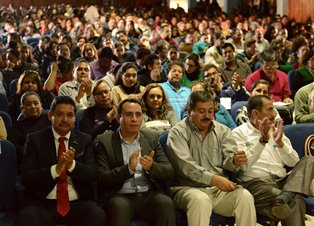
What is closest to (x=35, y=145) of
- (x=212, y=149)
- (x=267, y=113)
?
(x=212, y=149)

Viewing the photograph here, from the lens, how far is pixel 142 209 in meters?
3.54

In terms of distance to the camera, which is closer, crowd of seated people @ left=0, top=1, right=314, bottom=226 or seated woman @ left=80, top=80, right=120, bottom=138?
crowd of seated people @ left=0, top=1, right=314, bottom=226

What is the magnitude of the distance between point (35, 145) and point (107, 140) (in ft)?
1.45

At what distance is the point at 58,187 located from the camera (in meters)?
3.47

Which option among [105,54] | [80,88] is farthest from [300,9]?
[80,88]

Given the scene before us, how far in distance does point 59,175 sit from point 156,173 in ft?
1.86

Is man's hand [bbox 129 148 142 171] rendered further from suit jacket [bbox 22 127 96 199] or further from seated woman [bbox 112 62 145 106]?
seated woman [bbox 112 62 145 106]

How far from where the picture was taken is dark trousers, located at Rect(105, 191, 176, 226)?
135 inches

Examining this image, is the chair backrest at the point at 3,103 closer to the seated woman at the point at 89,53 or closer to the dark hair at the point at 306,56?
the seated woman at the point at 89,53

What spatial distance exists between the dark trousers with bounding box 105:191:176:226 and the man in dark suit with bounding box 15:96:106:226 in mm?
81

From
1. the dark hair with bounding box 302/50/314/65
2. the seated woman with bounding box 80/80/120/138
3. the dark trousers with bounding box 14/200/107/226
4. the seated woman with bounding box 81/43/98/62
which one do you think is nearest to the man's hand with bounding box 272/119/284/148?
the dark trousers with bounding box 14/200/107/226

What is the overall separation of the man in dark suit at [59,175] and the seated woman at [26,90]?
152 cm

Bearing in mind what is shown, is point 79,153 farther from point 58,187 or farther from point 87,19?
point 87,19

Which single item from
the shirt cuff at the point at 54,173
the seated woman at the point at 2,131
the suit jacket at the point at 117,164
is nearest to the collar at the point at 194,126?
the suit jacket at the point at 117,164
